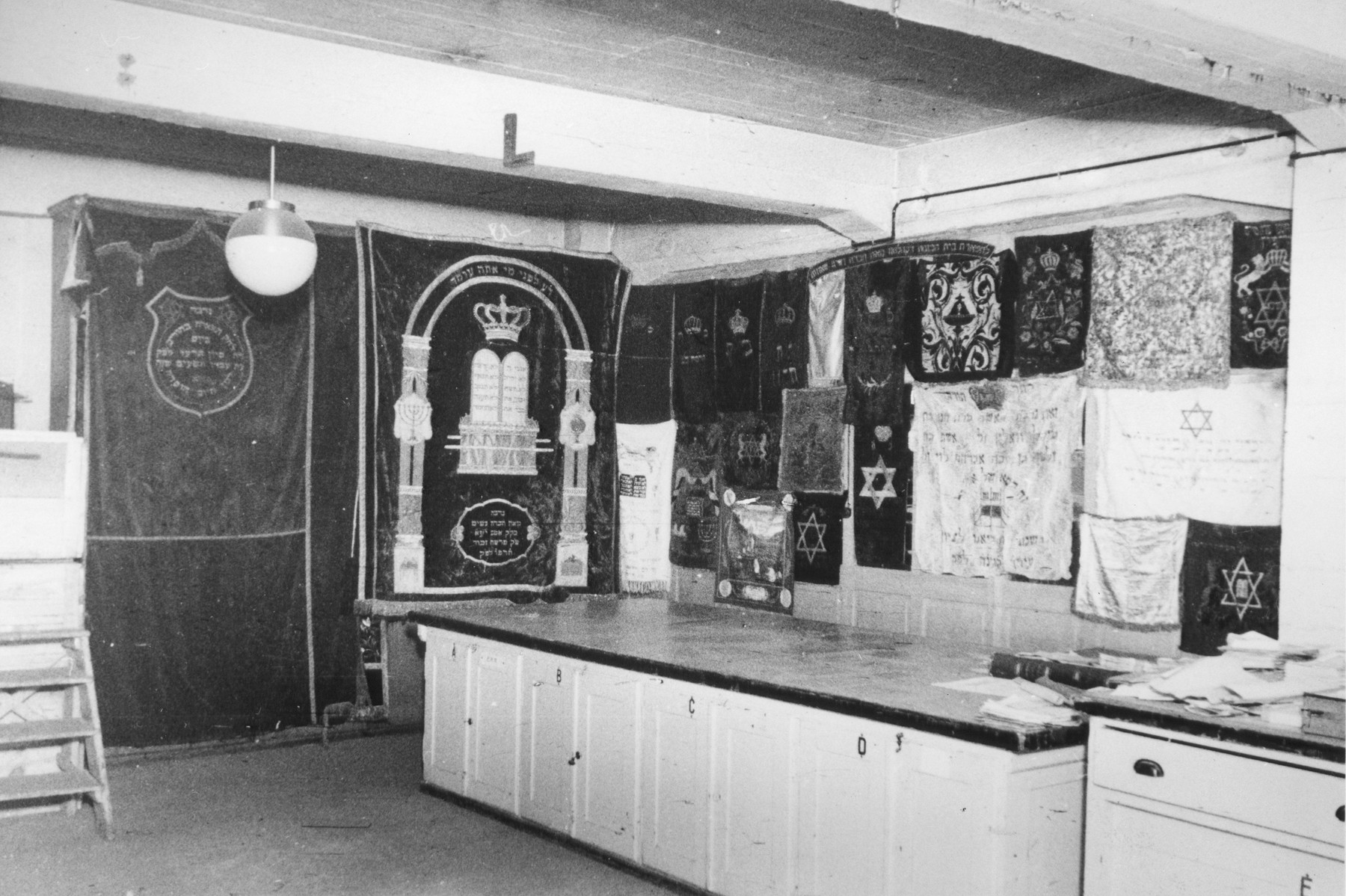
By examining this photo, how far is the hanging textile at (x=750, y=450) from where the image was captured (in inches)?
259

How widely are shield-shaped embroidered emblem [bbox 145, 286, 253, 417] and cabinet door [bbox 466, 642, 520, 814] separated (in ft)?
6.73

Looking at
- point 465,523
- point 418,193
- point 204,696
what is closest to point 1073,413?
point 465,523

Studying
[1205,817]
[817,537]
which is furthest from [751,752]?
[817,537]

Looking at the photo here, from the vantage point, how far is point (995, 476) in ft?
17.7

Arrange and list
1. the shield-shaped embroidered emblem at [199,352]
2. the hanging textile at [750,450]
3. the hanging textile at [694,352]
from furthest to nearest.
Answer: the hanging textile at [694,352] → the hanging textile at [750,450] → the shield-shaped embroidered emblem at [199,352]

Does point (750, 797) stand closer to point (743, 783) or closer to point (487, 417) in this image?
point (743, 783)

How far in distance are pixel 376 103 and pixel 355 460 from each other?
2807 mm

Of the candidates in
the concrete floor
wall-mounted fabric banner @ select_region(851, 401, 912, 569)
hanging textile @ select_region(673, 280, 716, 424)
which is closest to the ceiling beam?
wall-mounted fabric banner @ select_region(851, 401, 912, 569)

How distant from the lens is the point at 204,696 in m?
6.38

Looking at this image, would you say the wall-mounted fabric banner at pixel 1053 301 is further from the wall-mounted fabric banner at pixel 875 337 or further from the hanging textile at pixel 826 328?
the hanging textile at pixel 826 328

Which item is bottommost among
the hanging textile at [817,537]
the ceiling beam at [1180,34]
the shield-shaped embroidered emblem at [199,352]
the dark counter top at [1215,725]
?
the dark counter top at [1215,725]

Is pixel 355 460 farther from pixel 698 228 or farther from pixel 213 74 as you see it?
pixel 213 74

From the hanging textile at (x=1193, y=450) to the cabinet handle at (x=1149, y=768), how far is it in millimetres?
1340

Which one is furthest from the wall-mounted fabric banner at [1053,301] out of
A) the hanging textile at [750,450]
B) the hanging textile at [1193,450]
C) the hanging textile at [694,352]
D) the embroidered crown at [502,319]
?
the embroidered crown at [502,319]
